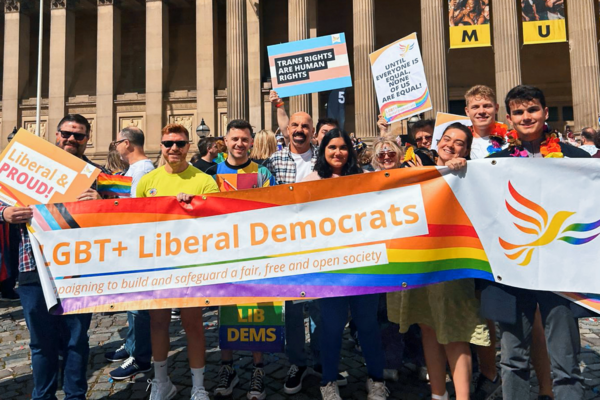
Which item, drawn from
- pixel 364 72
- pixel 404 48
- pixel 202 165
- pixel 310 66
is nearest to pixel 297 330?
pixel 202 165

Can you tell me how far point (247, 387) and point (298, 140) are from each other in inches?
102

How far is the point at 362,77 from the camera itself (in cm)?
2125

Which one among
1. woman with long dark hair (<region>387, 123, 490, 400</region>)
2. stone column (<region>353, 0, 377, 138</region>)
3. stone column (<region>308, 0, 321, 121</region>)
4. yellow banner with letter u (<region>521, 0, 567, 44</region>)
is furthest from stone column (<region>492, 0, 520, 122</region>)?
woman with long dark hair (<region>387, 123, 490, 400</region>)

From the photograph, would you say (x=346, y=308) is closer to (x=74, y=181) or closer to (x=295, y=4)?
(x=74, y=181)

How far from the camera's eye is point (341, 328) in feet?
13.2

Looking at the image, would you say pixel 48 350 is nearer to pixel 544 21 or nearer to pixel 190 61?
pixel 544 21

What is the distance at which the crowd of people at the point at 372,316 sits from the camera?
3363 millimetres

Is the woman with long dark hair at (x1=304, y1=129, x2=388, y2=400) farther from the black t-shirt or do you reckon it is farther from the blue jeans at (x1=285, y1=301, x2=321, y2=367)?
the black t-shirt

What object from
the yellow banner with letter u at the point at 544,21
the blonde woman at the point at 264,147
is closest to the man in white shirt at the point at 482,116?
the blonde woman at the point at 264,147

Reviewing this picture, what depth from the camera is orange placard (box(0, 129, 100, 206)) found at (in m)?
4.14

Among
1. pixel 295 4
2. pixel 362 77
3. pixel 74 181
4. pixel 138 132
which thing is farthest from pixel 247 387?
pixel 295 4

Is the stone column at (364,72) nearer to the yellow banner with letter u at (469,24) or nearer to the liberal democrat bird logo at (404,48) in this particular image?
the yellow banner with letter u at (469,24)

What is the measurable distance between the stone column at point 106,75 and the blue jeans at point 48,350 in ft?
79.7

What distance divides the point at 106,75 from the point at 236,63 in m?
8.78
